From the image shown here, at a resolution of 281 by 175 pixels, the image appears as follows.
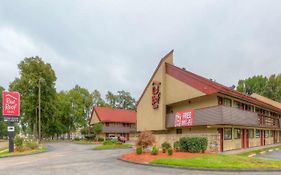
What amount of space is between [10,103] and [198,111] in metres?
21.4

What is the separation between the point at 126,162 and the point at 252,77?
6793 cm

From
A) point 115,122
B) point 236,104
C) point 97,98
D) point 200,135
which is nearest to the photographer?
point 200,135

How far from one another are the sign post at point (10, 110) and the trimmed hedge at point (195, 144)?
65.1 feet

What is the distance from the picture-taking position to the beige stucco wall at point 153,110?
1256 inches

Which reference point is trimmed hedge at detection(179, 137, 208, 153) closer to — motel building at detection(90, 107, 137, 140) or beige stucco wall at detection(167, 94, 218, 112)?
beige stucco wall at detection(167, 94, 218, 112)

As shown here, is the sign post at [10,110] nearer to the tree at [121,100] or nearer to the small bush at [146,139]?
the small bush at [146,139]

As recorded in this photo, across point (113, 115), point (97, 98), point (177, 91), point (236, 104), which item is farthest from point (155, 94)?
point (97, 98)

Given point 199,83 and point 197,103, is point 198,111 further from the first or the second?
point 199,83

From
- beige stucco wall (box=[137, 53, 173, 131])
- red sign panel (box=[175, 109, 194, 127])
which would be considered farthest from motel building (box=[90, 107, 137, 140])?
red sign panel (box=[175, 109, 194, 127])

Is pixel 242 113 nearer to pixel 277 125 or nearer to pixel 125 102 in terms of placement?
pixel 277 125

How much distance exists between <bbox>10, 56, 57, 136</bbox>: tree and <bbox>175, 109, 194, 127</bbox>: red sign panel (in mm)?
35732

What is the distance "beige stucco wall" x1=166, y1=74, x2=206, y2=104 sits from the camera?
27219 millimetres

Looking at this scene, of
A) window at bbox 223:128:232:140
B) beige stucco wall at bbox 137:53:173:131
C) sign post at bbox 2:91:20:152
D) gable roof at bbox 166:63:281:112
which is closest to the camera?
gable roof at bbox 166:63:281:112

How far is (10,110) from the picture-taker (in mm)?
30828
